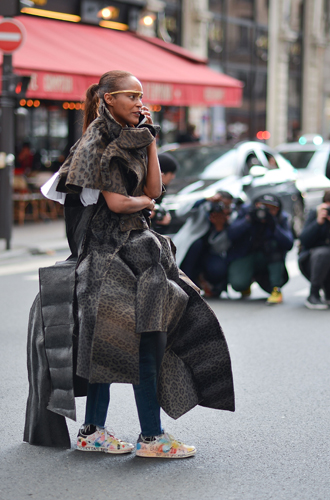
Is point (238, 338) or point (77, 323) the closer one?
point (77, 323)

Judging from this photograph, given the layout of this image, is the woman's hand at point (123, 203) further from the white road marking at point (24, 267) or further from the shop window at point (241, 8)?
the shop window at point (241, 8)

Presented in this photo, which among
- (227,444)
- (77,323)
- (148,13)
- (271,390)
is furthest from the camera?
(148,13)

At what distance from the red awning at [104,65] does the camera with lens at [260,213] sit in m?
5.37

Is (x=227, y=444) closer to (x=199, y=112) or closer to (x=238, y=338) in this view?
(x=238, y=338)

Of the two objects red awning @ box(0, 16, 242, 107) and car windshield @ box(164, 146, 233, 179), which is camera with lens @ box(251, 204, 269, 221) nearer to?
car windshield @ box(164, 146, 233, 179)

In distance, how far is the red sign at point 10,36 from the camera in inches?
411

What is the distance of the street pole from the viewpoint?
34.8ft

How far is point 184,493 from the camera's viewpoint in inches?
128

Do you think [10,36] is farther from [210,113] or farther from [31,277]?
[210,113]

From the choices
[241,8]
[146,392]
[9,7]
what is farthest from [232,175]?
[241,8]

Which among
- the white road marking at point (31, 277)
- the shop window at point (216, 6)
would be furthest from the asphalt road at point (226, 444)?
the shop window at point (216, 6)

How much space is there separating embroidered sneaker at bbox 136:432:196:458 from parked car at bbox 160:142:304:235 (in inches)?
250

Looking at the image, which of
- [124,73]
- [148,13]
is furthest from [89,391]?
[148,13]

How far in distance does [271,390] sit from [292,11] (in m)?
26.1
